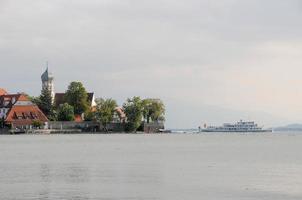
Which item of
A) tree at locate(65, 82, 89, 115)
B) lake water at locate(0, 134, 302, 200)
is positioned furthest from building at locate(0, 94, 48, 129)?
lake water at locate(0, 134, 302, 200)

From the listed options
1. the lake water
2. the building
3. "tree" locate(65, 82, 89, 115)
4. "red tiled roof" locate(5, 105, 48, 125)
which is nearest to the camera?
the lake water

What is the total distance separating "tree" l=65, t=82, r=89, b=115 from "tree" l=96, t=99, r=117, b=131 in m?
4.96

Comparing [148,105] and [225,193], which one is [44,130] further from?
[225,193]

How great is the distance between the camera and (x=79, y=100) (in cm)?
19412

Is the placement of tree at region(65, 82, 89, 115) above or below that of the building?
above

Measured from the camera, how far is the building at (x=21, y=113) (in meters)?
188

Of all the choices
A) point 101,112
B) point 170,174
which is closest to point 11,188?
point 170,174

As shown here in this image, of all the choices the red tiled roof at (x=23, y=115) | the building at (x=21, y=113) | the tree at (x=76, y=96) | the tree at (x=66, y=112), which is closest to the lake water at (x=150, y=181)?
the tree at (x=66, y=112)

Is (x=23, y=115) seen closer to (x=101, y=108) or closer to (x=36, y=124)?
(x=36, y=124)

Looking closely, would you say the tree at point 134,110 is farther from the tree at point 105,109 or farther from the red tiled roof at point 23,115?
the red tiled roof at point 23,115

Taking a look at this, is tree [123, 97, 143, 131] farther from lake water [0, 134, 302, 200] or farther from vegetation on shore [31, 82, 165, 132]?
lake water [0, 134, 302, 200]

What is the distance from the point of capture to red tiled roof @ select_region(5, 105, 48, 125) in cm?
18738

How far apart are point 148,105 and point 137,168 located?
5874 inches

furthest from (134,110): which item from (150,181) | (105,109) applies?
(150,181)
